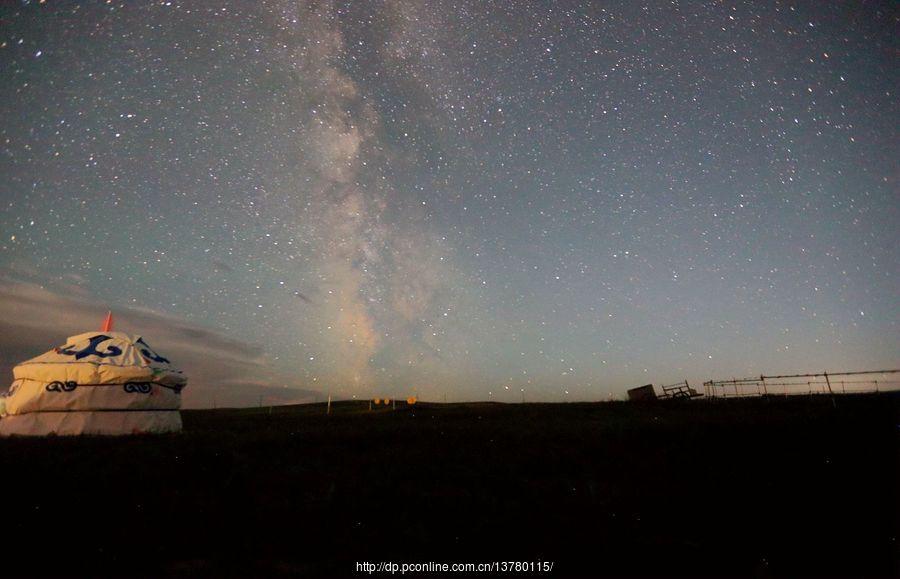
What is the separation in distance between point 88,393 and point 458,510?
1238 cm

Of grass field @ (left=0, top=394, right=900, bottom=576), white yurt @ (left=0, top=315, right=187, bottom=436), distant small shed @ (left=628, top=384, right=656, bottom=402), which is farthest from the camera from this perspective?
distant small shed @ (left=628, top=384, right=656, bottom=402)

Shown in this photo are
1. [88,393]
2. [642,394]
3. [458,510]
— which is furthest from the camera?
[642,394]

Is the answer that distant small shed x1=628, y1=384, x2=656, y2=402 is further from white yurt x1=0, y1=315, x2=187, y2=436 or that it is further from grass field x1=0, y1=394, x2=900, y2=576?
white yurt x1=0, y1=315, x2=187, y2=436

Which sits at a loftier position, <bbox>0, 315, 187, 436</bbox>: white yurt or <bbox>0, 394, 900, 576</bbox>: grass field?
<bbox>0, 315, 187, 436</bbox>: white yurt

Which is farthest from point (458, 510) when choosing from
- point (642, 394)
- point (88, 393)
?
point (642, 394)

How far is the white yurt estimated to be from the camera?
11828mm

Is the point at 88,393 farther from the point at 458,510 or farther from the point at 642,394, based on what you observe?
the point at 642,394

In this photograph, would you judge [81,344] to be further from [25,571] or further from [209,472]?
[25,571]

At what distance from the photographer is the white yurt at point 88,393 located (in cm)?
1183

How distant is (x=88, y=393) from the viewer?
1198cm

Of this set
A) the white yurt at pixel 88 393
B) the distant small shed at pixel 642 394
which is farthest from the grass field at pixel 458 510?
the distant small shed at pixel 642 394

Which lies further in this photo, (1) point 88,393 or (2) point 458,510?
A: (1) point 88,393

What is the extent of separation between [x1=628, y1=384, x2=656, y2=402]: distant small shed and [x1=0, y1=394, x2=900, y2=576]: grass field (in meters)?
27.6

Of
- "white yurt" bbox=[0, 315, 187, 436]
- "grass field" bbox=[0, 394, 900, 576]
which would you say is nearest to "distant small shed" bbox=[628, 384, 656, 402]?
"grass field" bbox=[0, 394, 900, 576]
